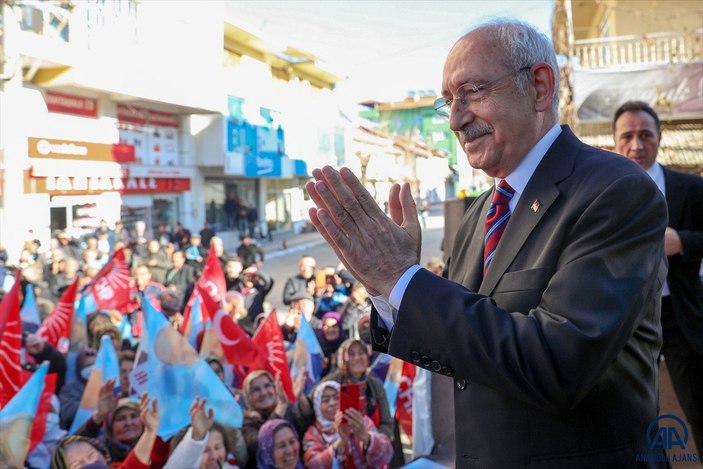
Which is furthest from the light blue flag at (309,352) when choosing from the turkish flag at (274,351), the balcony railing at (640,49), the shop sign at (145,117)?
the shop sign at (145,117)

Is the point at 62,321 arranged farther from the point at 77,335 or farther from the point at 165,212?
the point at 165,212

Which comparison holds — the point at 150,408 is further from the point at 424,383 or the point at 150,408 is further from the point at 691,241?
the point at 691,241

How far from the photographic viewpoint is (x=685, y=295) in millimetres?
2234

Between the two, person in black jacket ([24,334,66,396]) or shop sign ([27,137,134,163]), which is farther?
shop sign ([27,137,134,163])

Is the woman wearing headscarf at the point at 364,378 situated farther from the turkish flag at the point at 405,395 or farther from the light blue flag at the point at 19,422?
the light blue flag at the point at 19,422

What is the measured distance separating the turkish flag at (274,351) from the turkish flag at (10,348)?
141 centimetres

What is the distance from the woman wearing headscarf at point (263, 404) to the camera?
3.46m

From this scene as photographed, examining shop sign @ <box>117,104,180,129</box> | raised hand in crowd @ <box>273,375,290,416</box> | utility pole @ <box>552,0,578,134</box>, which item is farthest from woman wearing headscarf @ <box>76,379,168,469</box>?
shop sign @ <box>117,104,180,129</box>

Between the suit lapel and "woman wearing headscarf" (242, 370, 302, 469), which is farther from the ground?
the suit lapel

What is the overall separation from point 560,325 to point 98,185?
15662mm

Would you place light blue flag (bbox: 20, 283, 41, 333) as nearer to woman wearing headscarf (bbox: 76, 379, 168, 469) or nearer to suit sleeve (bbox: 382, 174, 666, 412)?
woman wearing headscarf (bbox: 76, 379, 168, 469)

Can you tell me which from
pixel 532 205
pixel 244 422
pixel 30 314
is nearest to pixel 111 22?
pixel 30 314

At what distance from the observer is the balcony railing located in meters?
7.01

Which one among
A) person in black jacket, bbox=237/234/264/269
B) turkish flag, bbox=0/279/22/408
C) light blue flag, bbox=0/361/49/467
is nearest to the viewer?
light blue flag, bbox=0/361/49/467
